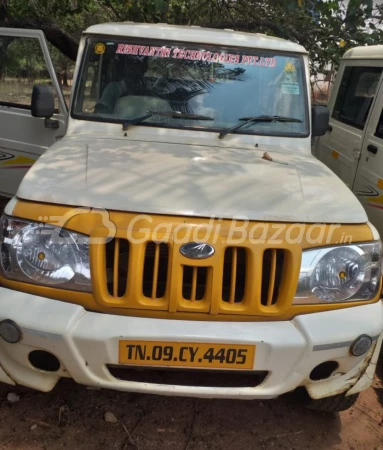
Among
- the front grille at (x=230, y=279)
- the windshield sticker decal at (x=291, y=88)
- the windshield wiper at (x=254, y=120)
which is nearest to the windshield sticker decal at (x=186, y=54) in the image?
the windshield sticker decal at (x=291, y=88)

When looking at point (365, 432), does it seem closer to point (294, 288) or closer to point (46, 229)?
point (294, 288)

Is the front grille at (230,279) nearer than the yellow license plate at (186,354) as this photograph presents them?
No

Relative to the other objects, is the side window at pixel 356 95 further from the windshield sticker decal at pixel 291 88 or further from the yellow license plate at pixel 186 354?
the yellow license plate at pixel 186 354

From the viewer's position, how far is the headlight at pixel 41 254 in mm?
2109

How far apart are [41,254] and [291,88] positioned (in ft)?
6.97

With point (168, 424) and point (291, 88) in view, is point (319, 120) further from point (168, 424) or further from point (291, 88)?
point (168, 424)

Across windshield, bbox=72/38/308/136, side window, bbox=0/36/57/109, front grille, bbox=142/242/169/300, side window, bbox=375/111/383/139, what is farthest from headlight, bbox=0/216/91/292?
side window, bbox=375/111/383/139

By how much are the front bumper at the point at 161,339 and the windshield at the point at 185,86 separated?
153 centimetres

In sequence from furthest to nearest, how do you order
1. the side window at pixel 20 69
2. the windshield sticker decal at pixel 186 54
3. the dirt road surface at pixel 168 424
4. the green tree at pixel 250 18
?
the green tree at pixel 250 18 → the side window at pixel 20 69 → the windshield sticker decal at pixel 186 54 → the dirt road surface at pixel 168 424

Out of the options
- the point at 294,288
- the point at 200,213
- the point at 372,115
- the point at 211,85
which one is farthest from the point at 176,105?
the point at 372,115

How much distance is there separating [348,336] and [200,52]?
7.01 feet

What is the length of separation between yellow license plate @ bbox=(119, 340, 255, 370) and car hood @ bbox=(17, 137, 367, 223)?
569mm

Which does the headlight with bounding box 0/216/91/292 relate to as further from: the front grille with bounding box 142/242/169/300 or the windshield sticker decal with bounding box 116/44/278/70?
the windshield sticker decal with bounding box 116/44/278/70

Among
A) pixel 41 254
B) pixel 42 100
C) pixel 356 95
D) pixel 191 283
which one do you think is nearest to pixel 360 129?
pixel 356 95
